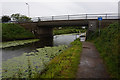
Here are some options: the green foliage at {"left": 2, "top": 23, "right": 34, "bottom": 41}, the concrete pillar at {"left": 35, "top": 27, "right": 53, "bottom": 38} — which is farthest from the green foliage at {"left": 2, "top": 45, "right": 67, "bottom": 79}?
the concrete pillar at {"left": 35, "top": 27, "right": 53, "bottom": 38}

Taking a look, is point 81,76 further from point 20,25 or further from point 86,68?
point 20,25

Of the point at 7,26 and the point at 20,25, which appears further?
the point at 20,25

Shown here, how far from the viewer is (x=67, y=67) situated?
6.70 meters

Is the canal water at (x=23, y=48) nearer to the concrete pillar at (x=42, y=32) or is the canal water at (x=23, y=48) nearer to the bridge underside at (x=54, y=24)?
the bridge underside at (x=54, y=24)

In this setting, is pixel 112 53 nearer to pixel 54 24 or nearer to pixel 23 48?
pixel 23 48

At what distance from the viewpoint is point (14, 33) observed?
28734 millimetres

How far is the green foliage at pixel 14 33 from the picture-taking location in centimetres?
2657

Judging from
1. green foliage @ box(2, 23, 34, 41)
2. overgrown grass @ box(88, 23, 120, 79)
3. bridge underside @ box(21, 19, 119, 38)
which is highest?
bridge underside @ box(21, 19, 119, 38)

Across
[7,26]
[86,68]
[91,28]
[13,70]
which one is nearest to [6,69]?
[13,70]

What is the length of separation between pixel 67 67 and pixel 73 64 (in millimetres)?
654

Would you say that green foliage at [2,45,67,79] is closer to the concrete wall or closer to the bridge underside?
the bridge underside

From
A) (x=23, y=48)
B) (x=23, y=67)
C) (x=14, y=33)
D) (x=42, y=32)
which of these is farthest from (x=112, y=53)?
(x=42, y=32)

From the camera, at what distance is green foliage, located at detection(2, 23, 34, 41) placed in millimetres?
26567

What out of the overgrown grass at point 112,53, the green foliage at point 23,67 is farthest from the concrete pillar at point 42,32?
the overgrown grass at point 112,53
